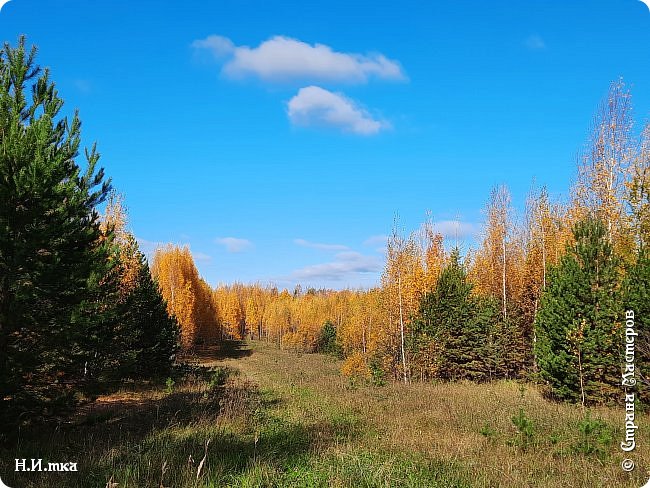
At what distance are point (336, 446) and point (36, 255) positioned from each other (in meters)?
7.40

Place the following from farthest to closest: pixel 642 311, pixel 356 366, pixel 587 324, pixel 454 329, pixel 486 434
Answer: pixel 356 366 → pixel 454 329 → pixel 587 324 → pixel 642 311 → pixel 486 434

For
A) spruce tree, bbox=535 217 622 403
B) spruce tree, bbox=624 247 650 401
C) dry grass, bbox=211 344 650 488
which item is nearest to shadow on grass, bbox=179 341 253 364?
dry grass, bbox=211 344 650 488

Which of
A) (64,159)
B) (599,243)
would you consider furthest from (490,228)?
(64,159)

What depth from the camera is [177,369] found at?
88.7 feet


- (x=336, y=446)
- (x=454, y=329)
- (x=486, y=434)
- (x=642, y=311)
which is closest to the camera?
(x=336, y=446)

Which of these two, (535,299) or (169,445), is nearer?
(169,445)

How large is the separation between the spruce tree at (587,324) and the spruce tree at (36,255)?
1528 centimetres

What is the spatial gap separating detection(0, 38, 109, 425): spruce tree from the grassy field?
128 centimetres

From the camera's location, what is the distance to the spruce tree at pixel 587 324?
45.7ft

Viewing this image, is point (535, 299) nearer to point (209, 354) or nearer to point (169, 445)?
point (169, 445)

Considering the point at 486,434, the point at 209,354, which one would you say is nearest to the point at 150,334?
the point at 486,434

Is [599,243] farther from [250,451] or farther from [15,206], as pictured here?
[15,206]

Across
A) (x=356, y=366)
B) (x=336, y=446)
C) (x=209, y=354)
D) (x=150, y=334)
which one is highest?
(x=150, y=334)

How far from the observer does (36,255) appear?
852cm
